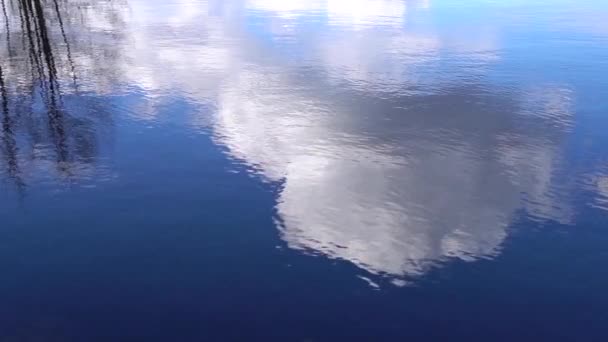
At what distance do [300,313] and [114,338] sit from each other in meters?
2.36

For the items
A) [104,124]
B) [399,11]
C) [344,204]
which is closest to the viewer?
[344,204]

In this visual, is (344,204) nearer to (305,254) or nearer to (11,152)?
(305,254)

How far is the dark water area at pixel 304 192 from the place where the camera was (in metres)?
8.75

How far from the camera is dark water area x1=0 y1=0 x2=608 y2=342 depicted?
8.75 meters

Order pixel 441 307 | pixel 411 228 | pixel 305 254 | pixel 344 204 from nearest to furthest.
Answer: pixel 441 307 → pixel 305 254 → pixel 411 228 → pixel 344 204

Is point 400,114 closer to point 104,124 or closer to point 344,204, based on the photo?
point 344,204

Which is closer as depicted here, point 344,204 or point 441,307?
point 441,307

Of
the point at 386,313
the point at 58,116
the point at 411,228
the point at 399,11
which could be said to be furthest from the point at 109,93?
the point at 399,11

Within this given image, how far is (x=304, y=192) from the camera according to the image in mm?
12031

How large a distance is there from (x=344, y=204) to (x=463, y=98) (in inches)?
263

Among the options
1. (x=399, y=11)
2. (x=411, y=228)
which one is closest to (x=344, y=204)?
(x=411, y=228)

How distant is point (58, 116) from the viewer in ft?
52.3

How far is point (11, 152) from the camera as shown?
45.2 feet

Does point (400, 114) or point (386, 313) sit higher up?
point (400, 114)
